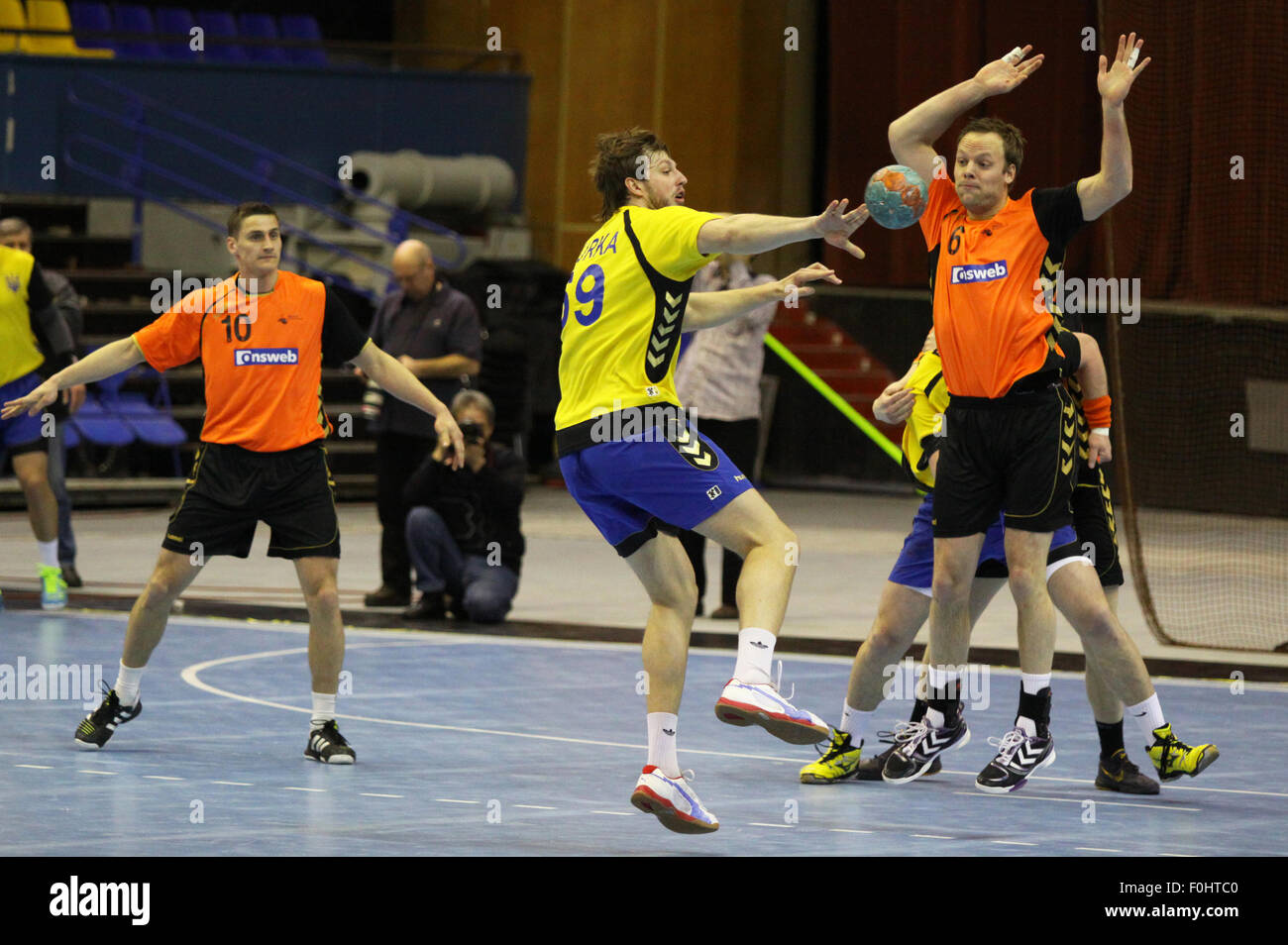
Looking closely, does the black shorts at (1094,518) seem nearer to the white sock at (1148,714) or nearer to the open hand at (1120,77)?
the white sock at (1148,714)

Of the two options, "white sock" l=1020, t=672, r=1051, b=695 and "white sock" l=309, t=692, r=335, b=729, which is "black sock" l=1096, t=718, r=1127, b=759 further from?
"white sock" l=309, t=692, r=335, b=729

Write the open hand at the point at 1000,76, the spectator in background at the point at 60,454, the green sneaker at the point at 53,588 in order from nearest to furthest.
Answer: the open hand at the point at 1000,76, the green sneaker at the point at 53,588, the spectator in background at the point at 60,454

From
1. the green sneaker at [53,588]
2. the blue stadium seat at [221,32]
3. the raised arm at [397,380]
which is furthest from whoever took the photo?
the blue stadium seat at [221,32]

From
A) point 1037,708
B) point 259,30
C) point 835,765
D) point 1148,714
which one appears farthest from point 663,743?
point 259,30

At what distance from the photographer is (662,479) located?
20.0 feet

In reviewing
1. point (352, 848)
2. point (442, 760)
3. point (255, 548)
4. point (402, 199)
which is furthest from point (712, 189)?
point (352, 848)

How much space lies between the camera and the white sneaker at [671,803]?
595 cm

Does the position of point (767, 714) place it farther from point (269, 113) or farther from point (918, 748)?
point (269, 113)

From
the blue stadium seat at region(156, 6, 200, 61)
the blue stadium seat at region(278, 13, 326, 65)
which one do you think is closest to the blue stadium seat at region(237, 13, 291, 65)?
the blue stadium seat at region(278, 13, 326, 65)

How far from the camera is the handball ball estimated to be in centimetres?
603

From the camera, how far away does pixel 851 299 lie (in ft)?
74.6

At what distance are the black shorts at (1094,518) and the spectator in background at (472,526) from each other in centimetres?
467

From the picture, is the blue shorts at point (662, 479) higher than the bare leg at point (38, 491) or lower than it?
higher

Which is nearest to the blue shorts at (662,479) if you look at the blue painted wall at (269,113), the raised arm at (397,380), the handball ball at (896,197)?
the handball ball at (896,197)
